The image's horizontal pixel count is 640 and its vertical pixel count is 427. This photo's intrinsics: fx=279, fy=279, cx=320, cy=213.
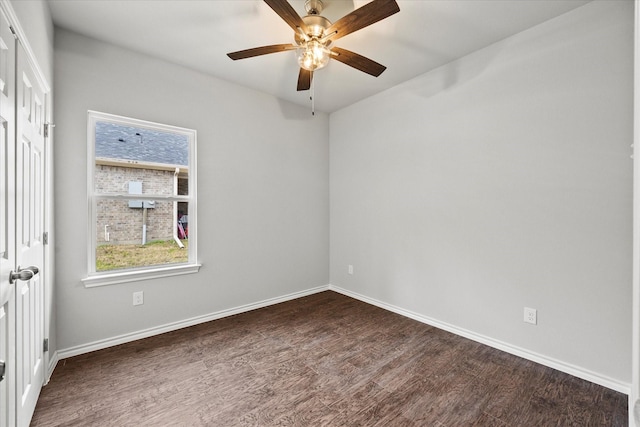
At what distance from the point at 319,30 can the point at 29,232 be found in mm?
2163

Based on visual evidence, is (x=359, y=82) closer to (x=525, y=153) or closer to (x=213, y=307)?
(x=525, y=153)

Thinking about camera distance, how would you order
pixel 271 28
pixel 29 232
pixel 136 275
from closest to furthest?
pixel 29 232 → pixel 271 28 → pixel 136 275

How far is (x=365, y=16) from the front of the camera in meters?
1.68

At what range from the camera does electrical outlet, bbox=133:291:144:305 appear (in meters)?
2.64

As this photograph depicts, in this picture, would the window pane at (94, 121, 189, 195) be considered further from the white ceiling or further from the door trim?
the white ceiling

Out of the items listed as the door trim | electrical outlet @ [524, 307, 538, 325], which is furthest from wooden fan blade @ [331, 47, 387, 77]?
electrical outlet @ [524, 307, 538, 325]

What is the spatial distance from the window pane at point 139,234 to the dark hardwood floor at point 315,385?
2.49 ft

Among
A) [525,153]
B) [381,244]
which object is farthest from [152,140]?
[525,153]

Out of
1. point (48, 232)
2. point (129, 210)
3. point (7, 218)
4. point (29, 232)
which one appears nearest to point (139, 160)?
point (129, 210)

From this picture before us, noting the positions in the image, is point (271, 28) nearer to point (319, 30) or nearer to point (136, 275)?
point (319, 30)

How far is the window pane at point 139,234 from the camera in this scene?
2.54 m

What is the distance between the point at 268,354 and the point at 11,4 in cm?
261

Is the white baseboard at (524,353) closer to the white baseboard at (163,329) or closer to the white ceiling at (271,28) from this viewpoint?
the white baseboard at (163,329)

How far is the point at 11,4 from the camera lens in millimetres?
1222
